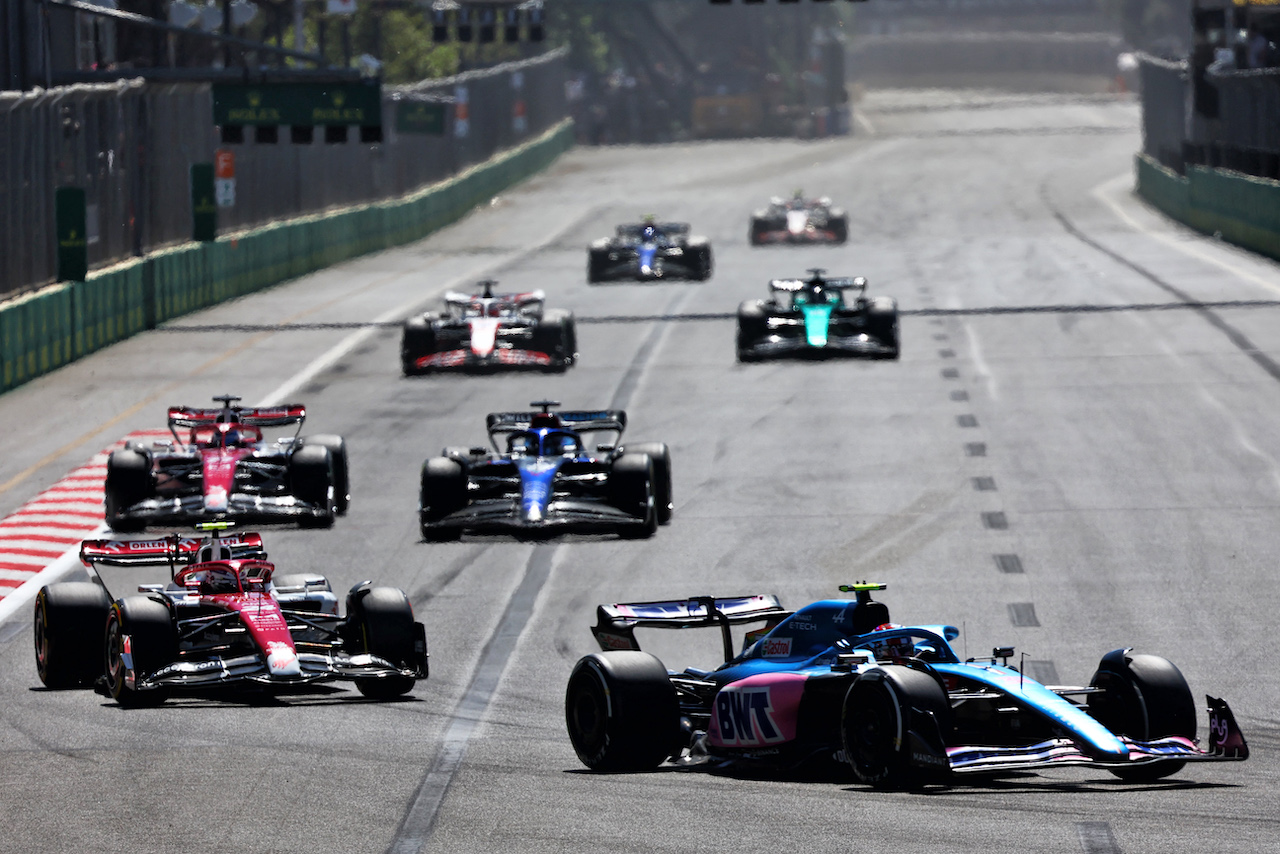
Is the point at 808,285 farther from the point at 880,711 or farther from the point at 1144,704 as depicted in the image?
the point at 880,711

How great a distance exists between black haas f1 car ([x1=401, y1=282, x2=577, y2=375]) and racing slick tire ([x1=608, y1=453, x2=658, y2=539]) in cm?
1114

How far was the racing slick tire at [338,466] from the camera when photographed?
2280 centimetres

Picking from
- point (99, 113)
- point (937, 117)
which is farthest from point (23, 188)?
point (937, 117)

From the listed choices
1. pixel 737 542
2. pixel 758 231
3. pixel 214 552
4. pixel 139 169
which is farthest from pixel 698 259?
pixel 214 552

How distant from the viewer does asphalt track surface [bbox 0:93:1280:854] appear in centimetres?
1147

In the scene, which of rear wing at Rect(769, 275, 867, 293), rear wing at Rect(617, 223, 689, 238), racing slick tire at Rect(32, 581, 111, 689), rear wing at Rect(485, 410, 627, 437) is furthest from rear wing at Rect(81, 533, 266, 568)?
rear wing at Rect(617, 223, 689, 238)

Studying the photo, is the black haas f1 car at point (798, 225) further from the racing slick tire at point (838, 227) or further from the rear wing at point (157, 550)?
the rear wing at point (157, 550)

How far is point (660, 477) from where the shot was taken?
72.6 feet

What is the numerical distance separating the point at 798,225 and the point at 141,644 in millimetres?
43568

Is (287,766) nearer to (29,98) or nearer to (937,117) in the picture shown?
(29,98)

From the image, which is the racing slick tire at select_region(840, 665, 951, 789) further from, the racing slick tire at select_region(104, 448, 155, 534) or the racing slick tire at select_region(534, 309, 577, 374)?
the racing slick tire at select_region(534, 309, 577, 374)

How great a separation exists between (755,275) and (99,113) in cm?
1586

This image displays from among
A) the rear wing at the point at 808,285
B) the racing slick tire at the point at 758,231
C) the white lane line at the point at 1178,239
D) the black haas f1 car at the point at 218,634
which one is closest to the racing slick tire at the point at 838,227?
the racing slick tire at the point at 758,231

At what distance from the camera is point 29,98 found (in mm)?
35125
